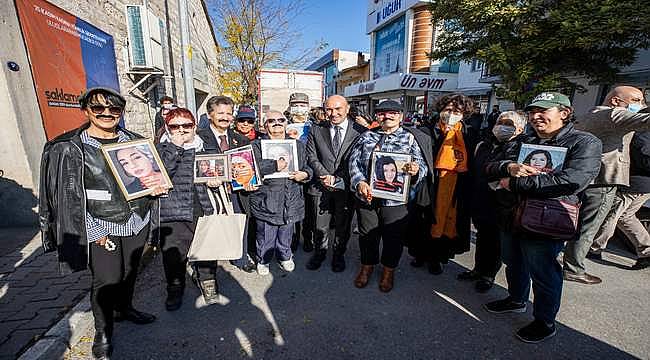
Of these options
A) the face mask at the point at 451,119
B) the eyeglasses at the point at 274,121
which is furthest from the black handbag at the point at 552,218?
the eyeglasses at the point at 274,121

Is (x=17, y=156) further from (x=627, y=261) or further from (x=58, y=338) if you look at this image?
(x=627, y=261)

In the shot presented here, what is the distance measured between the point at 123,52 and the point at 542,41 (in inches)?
403

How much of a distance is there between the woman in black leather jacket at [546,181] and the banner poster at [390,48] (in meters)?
21.8

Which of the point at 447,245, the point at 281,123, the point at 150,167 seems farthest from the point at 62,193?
the point at 447,245

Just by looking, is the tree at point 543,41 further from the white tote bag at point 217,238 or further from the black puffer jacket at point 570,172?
the white tote bag at point 217,238

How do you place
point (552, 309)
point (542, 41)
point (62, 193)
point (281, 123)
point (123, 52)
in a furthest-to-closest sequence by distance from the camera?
1. point (542, 41)
2. point (123, 52)
3. point (281, 123)
4. point (552, 309)
5. point (62, 193)

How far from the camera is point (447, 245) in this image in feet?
11.9

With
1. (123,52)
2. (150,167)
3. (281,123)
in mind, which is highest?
(123,52)

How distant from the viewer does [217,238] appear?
8.52 feet

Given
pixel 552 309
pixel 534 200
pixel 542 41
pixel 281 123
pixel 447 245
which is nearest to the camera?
pixel 534 200

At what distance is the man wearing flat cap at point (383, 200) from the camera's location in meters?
2.99

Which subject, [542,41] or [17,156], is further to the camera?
[542,41]

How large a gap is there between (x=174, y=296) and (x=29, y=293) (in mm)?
1527

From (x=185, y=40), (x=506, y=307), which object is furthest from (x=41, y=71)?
(x=506, y=307)
